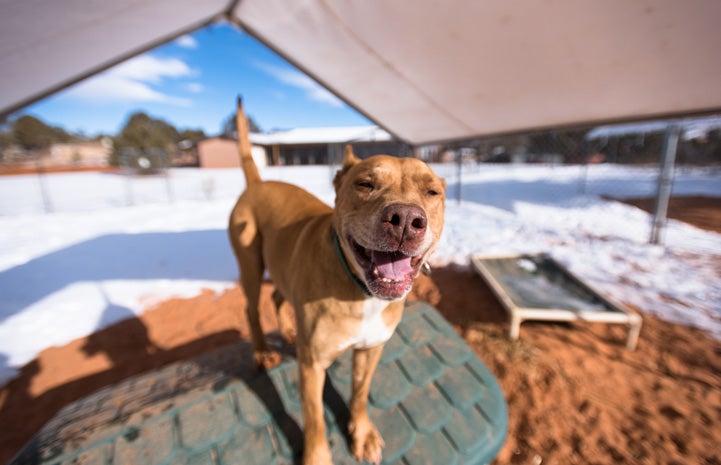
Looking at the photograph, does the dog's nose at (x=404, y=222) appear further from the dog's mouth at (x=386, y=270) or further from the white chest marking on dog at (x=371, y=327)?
the white chest marking on dog at (x=371, y=327)

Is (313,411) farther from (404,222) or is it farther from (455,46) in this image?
(455,46)

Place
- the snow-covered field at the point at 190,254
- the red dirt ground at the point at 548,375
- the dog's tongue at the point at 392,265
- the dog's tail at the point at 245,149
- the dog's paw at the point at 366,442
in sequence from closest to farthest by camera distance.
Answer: the dog's tongue at the point at 392,265 < the dog's paw at the point at 366,442 < the red dirt ground at the point at 548,375 < the dog's tail at the point at 245,149 < the snow-covered field at the point at 190,254

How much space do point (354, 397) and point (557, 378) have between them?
2.22 meters

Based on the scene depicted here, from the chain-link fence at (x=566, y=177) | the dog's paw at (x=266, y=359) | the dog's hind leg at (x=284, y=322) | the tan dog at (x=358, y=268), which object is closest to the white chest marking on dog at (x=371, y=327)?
the tan dog at (x=358, y=268)

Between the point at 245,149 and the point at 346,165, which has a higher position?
the point at 245,149

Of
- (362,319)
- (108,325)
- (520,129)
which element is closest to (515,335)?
(362,319)

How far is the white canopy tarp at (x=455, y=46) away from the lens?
2.58m

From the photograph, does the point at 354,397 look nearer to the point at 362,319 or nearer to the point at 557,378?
the point at 362,319

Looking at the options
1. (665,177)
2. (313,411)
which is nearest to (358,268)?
(313,411)

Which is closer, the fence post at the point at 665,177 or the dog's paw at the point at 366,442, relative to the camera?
the dog's paw at the point at 366,442

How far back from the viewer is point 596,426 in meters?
2.33

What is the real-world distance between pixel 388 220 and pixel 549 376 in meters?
2.81

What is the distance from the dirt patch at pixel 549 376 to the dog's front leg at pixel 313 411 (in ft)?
4.80

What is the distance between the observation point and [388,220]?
111cm
